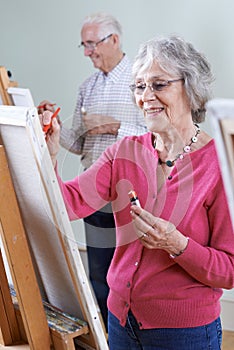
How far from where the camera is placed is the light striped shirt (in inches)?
108

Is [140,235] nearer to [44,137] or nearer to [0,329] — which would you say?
[44,137]

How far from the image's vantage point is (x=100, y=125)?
2.88m

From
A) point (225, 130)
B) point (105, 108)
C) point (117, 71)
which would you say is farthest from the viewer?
point (117, 71)

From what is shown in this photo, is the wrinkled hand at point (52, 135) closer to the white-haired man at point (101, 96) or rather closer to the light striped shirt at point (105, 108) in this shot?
the light striped shirt at point (105, 108)

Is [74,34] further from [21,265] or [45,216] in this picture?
[21,265]

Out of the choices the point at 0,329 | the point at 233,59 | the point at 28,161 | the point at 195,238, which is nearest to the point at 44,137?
the point at 28,161

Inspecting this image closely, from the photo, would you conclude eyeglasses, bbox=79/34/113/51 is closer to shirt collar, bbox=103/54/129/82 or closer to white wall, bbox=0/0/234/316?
shirt collar, bbox=103/54/129/82

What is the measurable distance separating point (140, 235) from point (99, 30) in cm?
193

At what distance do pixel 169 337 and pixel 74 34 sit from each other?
2.51 meters

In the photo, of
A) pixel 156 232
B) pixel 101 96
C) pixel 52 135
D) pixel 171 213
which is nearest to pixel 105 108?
pixel 101 96

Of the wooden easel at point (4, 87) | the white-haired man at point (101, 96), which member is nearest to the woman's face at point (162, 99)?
the white-haired man at point (101, 96)

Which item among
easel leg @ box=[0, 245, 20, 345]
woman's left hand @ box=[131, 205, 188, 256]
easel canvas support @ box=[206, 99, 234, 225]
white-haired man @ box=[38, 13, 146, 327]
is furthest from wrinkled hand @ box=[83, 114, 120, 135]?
easel canvas support @ box=[206, 99, 234, 225]

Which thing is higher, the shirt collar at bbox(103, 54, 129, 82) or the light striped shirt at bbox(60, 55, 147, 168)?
the shirt collar at bbox(103, 54, 129, 82)

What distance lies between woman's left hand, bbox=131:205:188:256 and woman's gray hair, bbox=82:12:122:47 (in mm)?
1901
